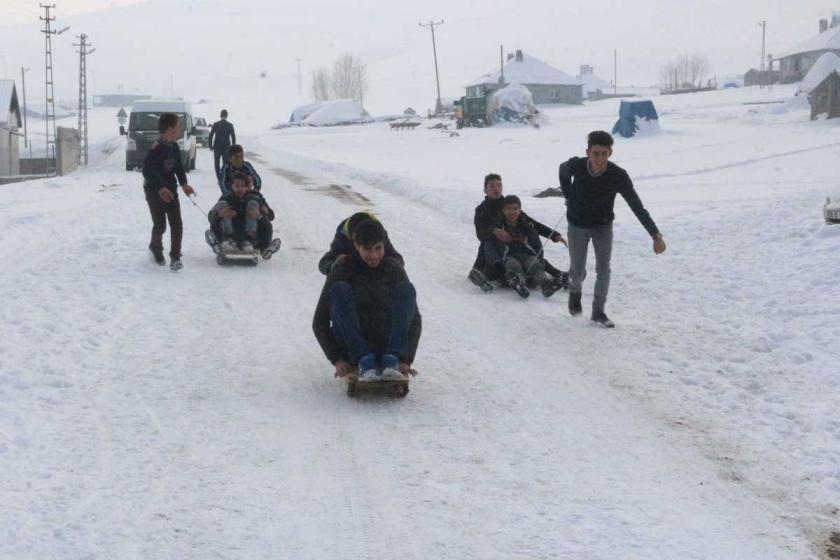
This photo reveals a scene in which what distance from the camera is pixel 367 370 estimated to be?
22.0ft

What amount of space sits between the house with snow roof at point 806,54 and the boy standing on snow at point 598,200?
287ft

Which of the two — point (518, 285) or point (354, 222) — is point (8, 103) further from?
point (354, 222)

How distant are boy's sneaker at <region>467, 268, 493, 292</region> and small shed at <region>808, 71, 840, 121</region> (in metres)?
40.2

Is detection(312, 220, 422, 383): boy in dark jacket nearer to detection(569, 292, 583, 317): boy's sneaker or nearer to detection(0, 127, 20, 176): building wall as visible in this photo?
detection(569, 292, 583, 317): boy's sneaker

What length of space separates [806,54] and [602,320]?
9139cm

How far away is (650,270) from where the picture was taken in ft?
39.5

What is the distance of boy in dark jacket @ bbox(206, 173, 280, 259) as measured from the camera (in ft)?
40.4

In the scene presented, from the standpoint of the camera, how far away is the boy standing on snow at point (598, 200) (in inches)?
365

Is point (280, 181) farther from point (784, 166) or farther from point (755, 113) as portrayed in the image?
point (755, 113)

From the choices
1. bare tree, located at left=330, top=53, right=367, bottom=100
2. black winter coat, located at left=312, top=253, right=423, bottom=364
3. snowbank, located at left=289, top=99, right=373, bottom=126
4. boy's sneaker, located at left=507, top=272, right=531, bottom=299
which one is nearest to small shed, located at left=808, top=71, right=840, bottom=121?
boy's sneaker, located at left=507, top=272, right=531, bottom=299

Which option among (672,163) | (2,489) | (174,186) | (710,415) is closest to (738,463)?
(710,415)

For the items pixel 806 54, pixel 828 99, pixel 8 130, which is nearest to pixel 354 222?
pixel 828 99

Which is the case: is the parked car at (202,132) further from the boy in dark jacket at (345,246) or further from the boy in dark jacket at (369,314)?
the boy in dark jacket at (369,314)

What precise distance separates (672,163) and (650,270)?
60.2 ft
